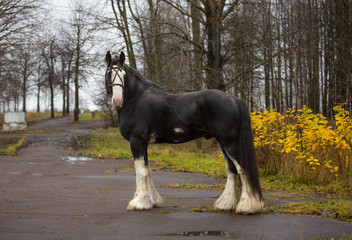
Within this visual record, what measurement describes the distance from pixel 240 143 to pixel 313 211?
5.04 ft

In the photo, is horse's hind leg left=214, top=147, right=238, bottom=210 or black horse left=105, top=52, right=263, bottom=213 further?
horse's hind leg left=214, top=147, right=238, bottom=210

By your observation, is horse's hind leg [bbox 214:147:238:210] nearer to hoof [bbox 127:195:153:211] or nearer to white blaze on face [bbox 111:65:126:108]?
hoof [bbox 127:195:153:211]

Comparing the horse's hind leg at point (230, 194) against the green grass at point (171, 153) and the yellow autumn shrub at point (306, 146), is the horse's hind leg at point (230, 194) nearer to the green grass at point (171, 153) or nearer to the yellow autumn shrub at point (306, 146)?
the yellow autumn shrub at point (306, 146)

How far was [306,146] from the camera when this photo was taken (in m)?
9.69

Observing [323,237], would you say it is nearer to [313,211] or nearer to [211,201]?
[313,211]

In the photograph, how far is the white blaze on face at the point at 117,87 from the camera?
19.2 feet

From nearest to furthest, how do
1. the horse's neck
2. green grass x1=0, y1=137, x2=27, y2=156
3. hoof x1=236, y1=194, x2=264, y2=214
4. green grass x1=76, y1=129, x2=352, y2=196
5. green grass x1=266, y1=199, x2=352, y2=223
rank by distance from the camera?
green grass x1=266, y1=199, x2=352, y2=223 → hoof x1=236, y1=194, x2=264, y2=214 → the horse's neck → green grass x1=76, y1=129, x2=352, y2=196 → green grass x1=0, y1=137, x2=27, y2=156

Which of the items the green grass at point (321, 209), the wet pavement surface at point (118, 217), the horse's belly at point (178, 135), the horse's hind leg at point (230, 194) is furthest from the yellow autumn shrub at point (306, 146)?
the horse's belly at point (178, 135)

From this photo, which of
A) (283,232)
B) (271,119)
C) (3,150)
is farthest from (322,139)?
(3,150)

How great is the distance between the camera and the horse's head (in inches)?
232

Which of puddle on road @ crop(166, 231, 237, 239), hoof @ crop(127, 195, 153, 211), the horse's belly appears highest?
the horse's belly

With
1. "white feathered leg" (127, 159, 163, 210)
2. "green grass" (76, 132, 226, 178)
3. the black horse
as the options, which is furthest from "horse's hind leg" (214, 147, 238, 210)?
"green grass" (76, 132, 226, 178)

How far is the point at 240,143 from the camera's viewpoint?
5.84 meters

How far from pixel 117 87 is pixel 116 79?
151 millimetres
